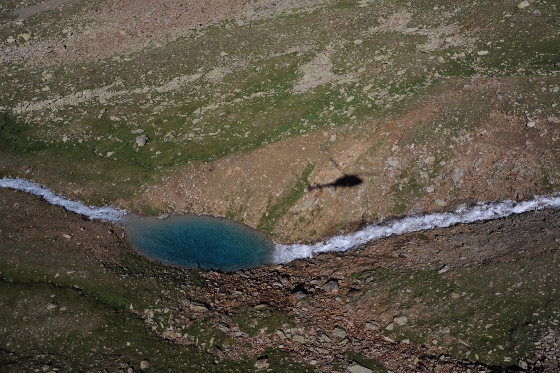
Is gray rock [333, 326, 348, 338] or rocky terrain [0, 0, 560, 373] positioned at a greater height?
rocky terrain [0, 0, 560, 373]

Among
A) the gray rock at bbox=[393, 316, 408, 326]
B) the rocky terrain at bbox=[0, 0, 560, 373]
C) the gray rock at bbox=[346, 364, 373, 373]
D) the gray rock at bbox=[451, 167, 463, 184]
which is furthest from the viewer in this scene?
the gray rock at bbox=[451, 167, 463, 184]

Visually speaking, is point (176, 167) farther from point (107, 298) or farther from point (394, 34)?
point (394, 34)

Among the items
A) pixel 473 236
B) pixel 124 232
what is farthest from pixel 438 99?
pixel 124 232

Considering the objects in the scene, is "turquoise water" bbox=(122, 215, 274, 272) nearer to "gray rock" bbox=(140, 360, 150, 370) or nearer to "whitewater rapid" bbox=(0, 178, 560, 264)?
"whitewater rapid" bbox=(0, 178, 560, 264)

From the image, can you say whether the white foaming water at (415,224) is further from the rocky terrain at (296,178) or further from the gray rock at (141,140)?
the gray rock at (141,140)

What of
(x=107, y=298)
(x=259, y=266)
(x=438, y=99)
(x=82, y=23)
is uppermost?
(x=82, y=23)

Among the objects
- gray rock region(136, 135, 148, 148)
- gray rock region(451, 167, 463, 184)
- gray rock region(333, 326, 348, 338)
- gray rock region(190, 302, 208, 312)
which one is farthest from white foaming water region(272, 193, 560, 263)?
gray rock region(136, 135, 148, 148)
